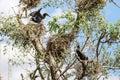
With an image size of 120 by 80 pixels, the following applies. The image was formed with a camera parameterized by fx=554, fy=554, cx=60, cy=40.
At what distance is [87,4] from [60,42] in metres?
1.58

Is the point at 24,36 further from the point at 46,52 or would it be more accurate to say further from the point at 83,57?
the point at 83,57

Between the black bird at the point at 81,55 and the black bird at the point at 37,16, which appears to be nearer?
the black bird at the point at 81,55

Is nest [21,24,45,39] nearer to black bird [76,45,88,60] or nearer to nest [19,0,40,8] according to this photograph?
nest [19,0,40,8]

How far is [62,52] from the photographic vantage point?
18.4 meters

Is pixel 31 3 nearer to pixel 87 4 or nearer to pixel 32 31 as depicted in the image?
pixel 32 31

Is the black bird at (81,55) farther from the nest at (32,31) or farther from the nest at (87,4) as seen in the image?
the nest at (32,31)

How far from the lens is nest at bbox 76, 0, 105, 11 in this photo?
18.3 metres

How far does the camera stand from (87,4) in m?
18.5

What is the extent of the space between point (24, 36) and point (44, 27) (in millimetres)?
765

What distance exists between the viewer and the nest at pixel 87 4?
60.1 feet

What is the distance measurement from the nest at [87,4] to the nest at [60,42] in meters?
0.93

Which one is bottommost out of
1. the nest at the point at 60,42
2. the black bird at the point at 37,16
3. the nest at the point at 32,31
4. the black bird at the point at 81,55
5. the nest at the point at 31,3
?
the black bird at the point at 81,55

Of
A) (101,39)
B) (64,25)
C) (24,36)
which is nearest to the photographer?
(101,39)

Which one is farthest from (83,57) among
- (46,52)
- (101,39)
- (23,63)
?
(23,63)
